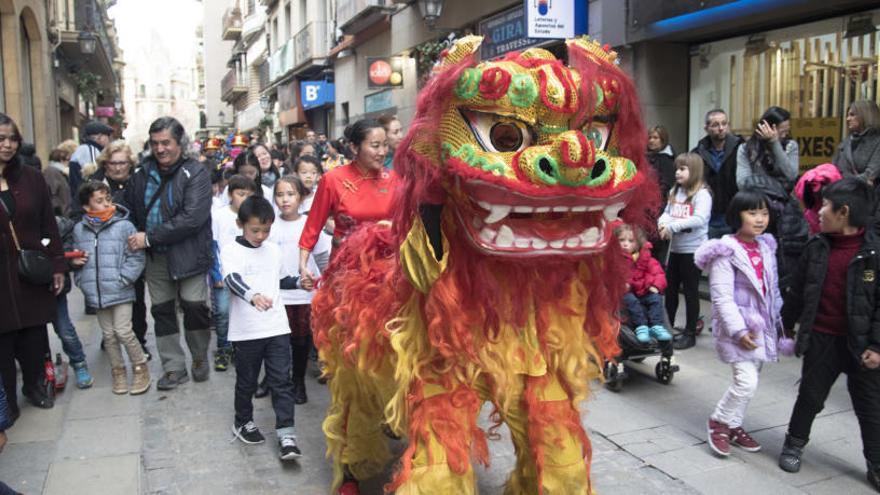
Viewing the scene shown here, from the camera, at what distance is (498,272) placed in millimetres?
2518

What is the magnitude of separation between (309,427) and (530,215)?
2.82 meters

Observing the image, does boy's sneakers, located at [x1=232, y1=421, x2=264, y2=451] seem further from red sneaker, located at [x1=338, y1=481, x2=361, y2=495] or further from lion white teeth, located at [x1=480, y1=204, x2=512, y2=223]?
lion white teeth, located at [x1=480, y1=204, x2=512, y2=223]

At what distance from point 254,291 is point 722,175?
4451mm

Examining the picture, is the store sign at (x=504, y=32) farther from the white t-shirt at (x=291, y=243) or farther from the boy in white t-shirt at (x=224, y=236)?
the white t-shirt at (x=291, y=243)

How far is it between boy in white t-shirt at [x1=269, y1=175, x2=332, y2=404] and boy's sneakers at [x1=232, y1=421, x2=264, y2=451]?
0.72m

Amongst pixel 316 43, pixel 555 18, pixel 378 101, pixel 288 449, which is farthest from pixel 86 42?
pixel 288 449

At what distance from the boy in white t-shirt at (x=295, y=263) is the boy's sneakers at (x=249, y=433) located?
72 centimetres

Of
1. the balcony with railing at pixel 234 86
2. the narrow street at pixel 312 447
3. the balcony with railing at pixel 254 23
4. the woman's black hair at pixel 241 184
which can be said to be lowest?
the narrow street at pixel 312 447

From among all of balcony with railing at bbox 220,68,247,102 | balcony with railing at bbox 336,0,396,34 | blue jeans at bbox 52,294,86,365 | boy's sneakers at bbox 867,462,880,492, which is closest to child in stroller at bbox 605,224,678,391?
boy's sneakers at bbox 867,462,880,492

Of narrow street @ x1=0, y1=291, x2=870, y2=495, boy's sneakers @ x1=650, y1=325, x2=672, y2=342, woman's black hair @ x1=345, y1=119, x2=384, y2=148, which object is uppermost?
woman's black hair @ x1=345, y1=119, x2=384, y2=148

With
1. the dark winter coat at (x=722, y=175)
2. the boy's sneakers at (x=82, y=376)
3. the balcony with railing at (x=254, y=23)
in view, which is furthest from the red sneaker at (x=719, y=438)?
the balcony with railing at (x=254, y=23)

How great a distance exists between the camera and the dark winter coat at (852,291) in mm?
3635

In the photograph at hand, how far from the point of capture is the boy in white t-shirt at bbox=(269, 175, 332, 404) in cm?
503

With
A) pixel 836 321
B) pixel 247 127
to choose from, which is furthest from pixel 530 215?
pixel 247 127
